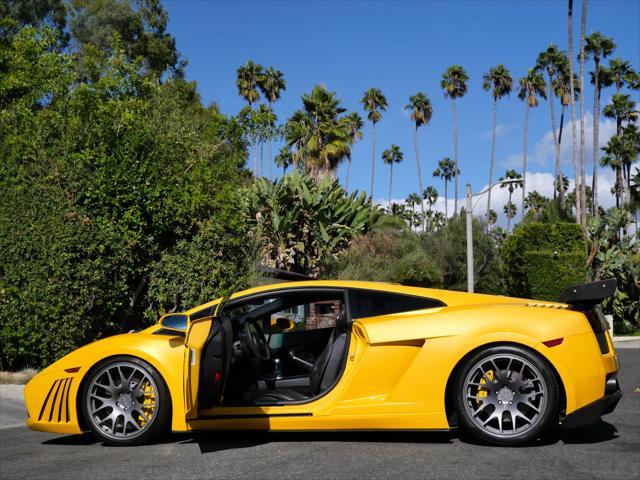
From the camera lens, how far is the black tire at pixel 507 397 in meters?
5.06

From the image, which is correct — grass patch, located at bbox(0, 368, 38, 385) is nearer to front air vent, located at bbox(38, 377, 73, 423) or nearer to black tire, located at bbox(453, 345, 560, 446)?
front air vent, located at bbox(38, 377, 73, 423)

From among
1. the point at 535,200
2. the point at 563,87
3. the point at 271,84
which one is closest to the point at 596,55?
the point at 563,87

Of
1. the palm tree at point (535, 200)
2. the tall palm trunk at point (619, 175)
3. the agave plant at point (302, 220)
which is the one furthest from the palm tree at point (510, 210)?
the agave plant at point (302, 220)

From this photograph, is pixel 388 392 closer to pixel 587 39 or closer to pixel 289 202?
pixel 289 202

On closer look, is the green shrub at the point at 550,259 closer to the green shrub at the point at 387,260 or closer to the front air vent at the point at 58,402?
the green shrub at the point at 387,260

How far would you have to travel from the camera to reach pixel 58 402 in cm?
566

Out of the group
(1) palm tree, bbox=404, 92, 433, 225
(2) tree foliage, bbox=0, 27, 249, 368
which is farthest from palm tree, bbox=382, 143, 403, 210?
(2) tree foliage, bbox=0, 27, 249, 368

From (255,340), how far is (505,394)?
6.97ft

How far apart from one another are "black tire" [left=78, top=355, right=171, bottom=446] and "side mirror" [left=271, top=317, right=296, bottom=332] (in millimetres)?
1314

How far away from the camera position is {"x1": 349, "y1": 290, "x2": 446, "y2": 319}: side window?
5.49 metres

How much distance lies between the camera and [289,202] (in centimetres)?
2359

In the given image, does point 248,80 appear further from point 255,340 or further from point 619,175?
point 255,340

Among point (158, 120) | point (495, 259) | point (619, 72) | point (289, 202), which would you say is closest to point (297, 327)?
point (158, 120)

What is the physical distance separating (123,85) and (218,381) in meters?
12.8
